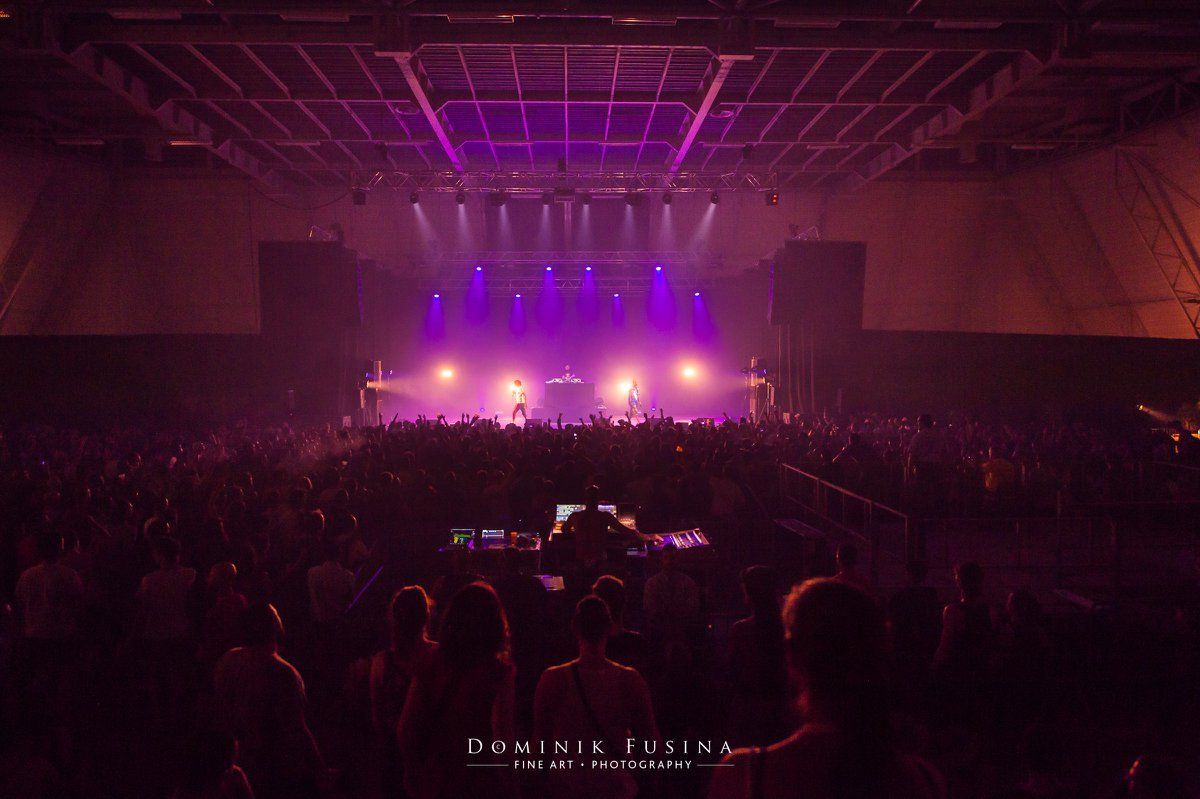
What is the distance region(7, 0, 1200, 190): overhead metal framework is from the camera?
387 inches

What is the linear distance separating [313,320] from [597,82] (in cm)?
831

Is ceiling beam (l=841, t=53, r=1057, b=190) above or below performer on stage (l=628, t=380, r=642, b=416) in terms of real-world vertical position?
above

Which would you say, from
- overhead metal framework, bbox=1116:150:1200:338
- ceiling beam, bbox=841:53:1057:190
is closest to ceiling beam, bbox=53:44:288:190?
ceiling beam, bbox=841:53:1057:190

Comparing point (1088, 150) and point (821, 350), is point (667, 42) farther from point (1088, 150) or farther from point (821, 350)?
point (1088, 150)

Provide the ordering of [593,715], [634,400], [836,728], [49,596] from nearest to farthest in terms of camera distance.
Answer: [836,728], [593,715], [49,596], [634,400]

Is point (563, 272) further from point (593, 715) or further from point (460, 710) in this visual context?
point (460, 710)

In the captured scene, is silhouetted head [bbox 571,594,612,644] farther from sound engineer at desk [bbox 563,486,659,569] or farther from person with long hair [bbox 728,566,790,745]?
sound engineer at desk [bbox 563,486,659,569]

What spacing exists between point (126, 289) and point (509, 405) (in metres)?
11.4

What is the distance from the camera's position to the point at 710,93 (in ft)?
39.9

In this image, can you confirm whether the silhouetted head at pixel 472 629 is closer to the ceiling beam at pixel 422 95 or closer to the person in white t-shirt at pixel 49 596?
the person in white t-shirt at pixel 49 596

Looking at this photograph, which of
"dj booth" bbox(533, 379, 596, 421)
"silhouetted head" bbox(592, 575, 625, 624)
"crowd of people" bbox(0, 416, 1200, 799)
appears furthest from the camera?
"dj booth" bbox(533, 379, 596, 421)

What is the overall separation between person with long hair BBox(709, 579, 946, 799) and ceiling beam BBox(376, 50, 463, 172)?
1005 cm

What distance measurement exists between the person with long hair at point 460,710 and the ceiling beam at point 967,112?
1159 centimetres

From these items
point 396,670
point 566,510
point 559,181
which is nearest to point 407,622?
point 396,670
